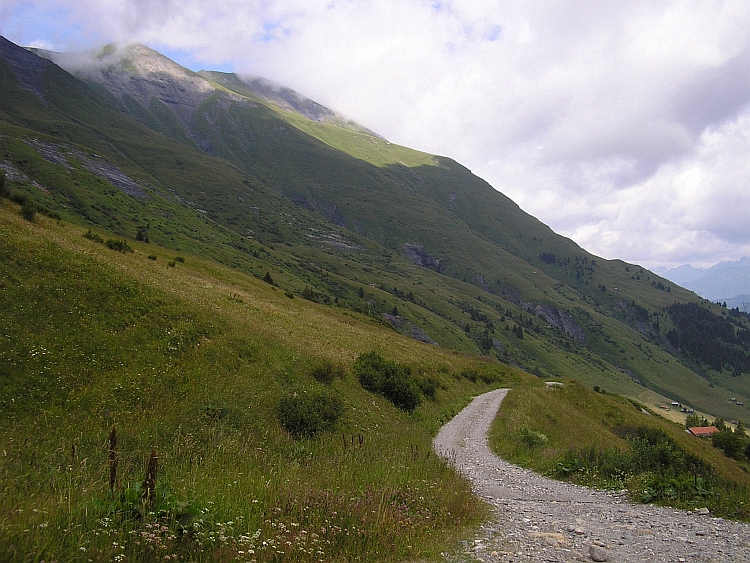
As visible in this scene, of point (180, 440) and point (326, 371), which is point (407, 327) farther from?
point (180, 440)

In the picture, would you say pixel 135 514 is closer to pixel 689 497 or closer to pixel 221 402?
pixel 221 402

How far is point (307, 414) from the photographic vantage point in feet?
60.8

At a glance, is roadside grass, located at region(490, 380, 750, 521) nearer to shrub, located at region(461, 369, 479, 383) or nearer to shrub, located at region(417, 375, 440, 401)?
shrub, located at region(417, 375, 440, 401)

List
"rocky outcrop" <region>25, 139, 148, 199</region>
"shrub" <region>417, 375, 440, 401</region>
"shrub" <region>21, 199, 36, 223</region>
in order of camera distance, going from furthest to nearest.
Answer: "rocky outcrop" <region>25, 139, 148, 199</region> < "shrub" <region>417, 375, 440, 401</region> < "shrub" <region>21, 199, 36, 223</region>

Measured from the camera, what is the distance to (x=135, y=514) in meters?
6.02

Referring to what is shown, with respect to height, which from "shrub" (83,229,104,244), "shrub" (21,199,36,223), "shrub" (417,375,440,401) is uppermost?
"shrub" (21,199,36,223)

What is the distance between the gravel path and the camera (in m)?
8.05

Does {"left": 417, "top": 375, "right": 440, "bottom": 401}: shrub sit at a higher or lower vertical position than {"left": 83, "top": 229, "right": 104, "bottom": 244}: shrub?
lower

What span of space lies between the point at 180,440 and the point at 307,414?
6.10 metres

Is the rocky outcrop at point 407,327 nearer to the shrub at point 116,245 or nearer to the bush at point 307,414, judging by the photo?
the shrub at point 116,245

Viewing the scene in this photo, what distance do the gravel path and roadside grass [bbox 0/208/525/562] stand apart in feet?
2.93

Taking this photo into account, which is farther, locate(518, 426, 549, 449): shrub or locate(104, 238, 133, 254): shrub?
locate(104, 238, 133, 254): shrub

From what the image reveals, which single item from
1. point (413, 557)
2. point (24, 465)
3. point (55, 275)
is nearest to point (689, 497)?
point (413, 557)

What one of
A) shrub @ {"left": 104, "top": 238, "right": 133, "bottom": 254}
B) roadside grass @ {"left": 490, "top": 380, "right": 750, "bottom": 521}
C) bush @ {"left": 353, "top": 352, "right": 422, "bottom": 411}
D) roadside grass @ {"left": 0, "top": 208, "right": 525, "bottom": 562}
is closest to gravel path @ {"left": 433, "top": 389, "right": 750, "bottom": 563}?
roadside grass @ {"left": 490, "top": 380, "right": 750, "bottom": 521}
